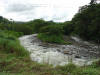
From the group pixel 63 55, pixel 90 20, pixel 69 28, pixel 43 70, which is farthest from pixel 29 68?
pixel 69 28

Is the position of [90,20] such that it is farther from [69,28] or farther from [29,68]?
[29,68]

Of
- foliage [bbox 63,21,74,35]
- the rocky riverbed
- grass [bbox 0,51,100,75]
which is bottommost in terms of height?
the rocky riverbed

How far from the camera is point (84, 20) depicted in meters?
21.5

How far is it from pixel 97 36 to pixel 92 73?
1729cm

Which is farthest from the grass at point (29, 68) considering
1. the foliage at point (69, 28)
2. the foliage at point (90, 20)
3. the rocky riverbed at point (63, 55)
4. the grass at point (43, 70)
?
the foliage at point (69, 28)

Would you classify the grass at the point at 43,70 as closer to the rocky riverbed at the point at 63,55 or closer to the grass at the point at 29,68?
the grass at the point at 29,68

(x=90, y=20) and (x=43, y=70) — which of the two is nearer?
(x=43, y=70)

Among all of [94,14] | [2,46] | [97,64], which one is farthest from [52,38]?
[97,64]

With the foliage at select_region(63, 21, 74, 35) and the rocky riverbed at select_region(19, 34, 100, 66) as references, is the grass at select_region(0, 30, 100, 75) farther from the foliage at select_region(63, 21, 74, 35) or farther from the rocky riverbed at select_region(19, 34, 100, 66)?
the foliage at select_region(63, 21, 74, 35)

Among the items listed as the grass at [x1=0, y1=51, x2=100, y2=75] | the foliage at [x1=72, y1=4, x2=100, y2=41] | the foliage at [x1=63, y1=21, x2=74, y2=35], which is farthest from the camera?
the foliage at [x1=63, y1=21, x2=74, y2=35]

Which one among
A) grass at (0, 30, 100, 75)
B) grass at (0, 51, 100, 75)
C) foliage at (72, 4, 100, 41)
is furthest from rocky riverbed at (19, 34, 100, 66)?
foliage at (72, 4, 100, 41)

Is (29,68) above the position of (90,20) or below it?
below

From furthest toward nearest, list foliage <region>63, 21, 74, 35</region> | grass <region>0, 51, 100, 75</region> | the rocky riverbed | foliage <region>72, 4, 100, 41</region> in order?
foliage <region>63, 21, 74, 35</region> → foliage <region>72, 4, 100, 41</region> → the rocky riverbed → grass <region>0, 51, 100, 75</region>

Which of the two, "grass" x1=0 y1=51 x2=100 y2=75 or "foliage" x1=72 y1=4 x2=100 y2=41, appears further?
"foliage" x1=72 y1=4 x2=100 y2=41
